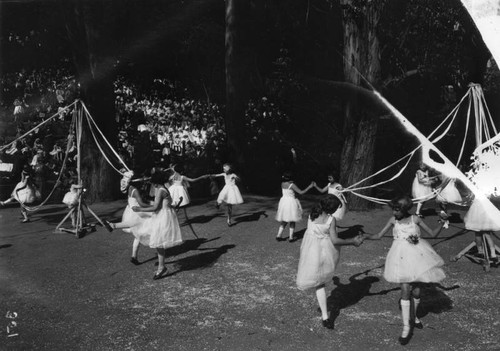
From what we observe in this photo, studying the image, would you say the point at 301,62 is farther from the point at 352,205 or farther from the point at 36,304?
the point at 36,304

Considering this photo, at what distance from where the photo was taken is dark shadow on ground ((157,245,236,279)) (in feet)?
28.2

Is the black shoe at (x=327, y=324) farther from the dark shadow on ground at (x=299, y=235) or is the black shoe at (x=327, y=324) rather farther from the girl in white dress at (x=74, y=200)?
the girl in white dress at (x=74, y=200)

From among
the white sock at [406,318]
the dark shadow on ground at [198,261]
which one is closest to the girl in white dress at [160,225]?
the dark shadow on ground at [198,261]

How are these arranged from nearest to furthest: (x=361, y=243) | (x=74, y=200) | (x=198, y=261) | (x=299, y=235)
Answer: (x=361, y=243) → (x=198, y=261) → (x=299, y=235) → (x=74, y=200)

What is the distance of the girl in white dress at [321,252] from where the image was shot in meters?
5.91

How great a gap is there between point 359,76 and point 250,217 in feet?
18.0

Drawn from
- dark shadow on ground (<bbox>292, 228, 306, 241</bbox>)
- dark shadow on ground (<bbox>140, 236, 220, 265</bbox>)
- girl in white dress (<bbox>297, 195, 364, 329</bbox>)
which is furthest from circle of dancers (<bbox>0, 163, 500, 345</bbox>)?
dark shadow on ground (<bbox>292, 228, 306, 241</bbox>)

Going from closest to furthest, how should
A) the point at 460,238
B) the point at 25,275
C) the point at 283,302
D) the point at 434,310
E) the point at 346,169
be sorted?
the point at 434,310 → the point at 283,302 → the point at 25,275 → the point at 460,238 → the point at 346,169

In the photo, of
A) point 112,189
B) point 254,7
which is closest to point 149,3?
point 254,7

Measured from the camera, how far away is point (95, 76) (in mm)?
15992

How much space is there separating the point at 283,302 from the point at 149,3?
14723 mm

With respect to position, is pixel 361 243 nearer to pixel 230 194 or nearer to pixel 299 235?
pixel 299 235

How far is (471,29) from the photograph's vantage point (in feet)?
45.8

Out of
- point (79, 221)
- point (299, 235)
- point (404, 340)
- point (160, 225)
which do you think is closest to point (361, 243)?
point (404, 340)
